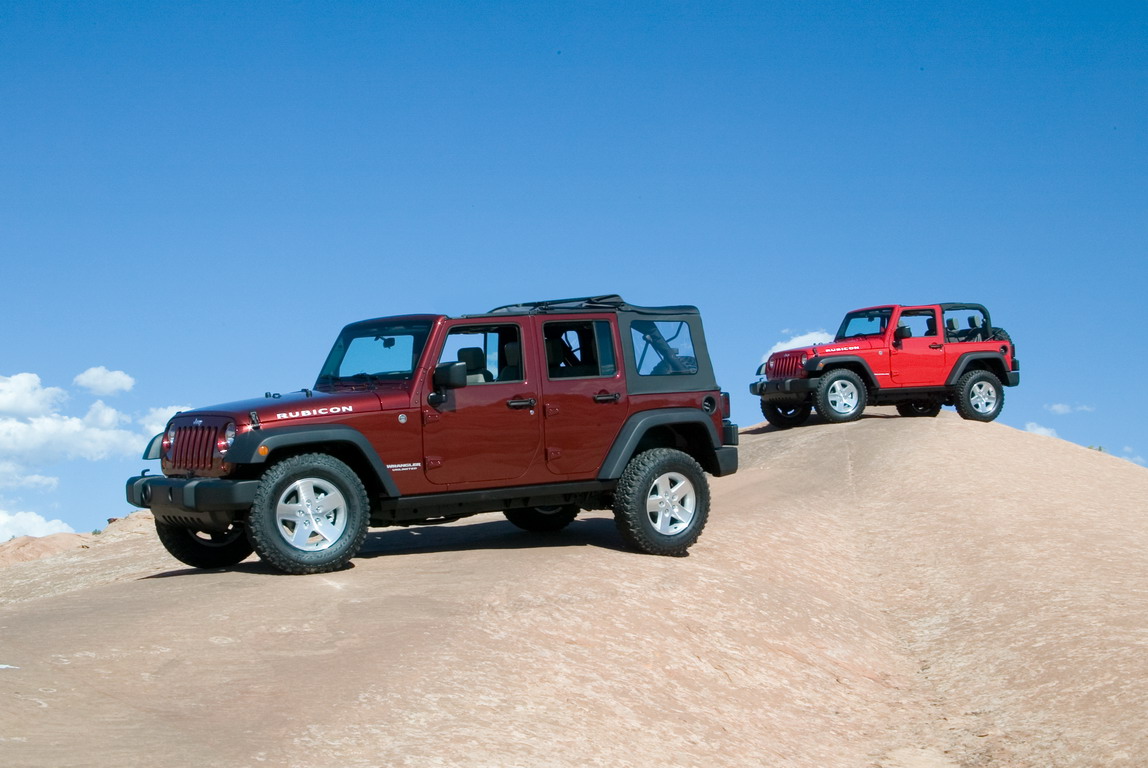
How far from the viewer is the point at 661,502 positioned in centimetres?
1155

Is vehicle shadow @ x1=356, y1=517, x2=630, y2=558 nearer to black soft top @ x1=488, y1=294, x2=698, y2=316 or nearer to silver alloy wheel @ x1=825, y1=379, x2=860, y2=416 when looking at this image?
black soft top @ x1=488, y1=294, x2=698, y2=316

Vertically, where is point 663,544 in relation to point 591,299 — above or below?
below

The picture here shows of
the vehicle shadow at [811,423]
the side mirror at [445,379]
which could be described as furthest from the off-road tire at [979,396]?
the side mirror at [445,379]

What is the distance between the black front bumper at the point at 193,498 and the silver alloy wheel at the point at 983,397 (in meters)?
18.1

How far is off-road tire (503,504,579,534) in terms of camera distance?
13.1 m

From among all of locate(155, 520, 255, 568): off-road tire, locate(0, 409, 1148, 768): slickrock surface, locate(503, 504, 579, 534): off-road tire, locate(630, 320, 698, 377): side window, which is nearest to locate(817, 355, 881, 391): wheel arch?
locate(0, 409, 1148, 768): slickrock surface

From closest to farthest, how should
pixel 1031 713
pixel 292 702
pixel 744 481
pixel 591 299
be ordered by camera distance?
pixel 292 702
pixel 1031 713
pixel 591 299
pixel 744 481

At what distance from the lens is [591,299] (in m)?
11.8

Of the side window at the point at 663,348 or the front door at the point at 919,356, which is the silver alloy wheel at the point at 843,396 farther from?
the side window at the point at 663,348


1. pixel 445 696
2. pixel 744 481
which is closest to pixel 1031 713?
pixel 445 696

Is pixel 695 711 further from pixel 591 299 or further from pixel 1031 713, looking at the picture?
pixel 591 299

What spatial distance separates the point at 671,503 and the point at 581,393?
1.39 meters

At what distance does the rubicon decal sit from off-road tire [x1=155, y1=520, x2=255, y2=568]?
163 centimetres

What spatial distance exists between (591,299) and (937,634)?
4471 mm
